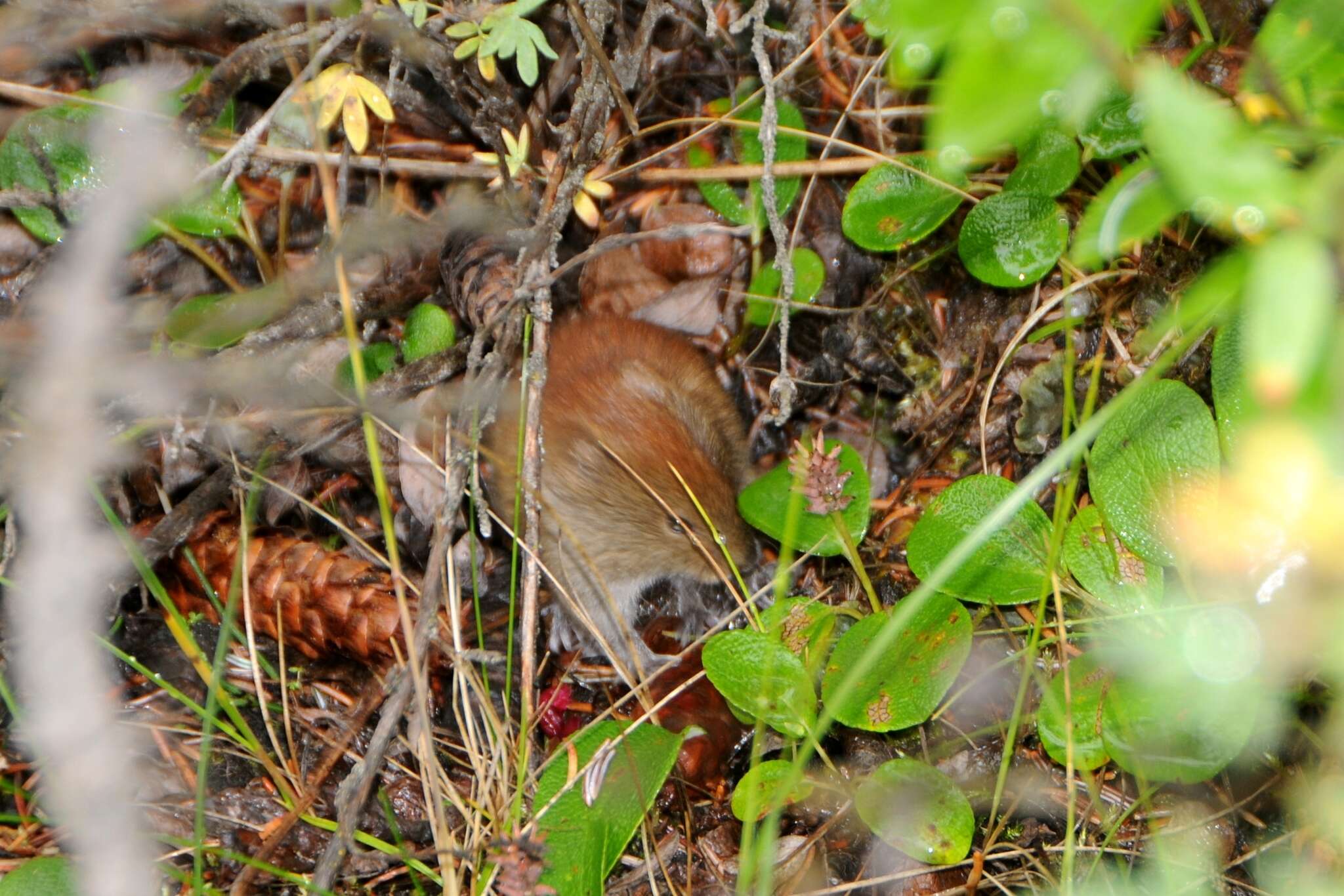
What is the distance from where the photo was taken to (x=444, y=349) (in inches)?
122

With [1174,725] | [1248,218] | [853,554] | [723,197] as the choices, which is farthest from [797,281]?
[1248,218]

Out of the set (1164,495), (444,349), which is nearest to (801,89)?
(444,349)

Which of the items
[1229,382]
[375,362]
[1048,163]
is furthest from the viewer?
[375,362]

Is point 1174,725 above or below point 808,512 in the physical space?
below

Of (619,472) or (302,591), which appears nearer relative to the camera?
(302,591)

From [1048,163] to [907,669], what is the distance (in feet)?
4.35

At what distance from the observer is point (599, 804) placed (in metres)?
2.34

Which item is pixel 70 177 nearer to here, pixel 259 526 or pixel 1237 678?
pixel 259 526

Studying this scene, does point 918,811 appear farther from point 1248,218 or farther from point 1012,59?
point 1012,59

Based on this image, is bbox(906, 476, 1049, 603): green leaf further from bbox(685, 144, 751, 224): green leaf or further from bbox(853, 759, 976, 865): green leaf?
bbox(685, 144, 751, 224): green leaf

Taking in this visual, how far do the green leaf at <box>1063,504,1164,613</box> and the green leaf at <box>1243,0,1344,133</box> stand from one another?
1144mm

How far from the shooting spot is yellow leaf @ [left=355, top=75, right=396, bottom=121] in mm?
2770

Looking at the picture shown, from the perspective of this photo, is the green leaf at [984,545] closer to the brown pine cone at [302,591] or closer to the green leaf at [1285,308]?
the brown pine cone at [302,591]

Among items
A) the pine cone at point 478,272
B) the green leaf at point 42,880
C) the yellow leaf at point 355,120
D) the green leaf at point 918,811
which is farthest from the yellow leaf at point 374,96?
the green leaf at point 918,811
